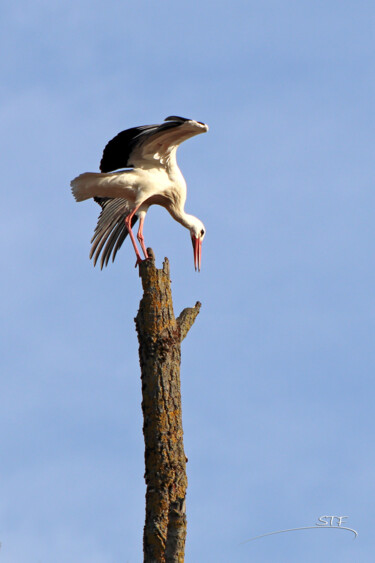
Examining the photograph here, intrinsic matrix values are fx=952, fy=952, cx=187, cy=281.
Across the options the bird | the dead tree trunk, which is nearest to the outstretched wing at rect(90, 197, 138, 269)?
the bird

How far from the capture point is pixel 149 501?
21.1ft

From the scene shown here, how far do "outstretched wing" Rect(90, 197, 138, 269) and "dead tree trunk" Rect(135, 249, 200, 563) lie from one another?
498cm

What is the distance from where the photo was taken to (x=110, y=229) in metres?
12.2

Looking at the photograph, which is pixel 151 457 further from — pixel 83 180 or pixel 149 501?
pixel 83 180

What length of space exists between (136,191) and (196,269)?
1.53 meters

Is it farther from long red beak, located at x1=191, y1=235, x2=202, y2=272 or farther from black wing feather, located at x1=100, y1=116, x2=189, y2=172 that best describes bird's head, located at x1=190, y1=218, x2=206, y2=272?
black wing feather, located at x1=100, y1=116, x2=189, y2=172

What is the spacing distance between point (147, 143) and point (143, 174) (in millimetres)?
449

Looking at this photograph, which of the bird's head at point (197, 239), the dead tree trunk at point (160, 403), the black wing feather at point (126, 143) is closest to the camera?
the dead tree trunk at point (160, 403)

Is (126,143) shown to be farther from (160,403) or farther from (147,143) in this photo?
(160,403)

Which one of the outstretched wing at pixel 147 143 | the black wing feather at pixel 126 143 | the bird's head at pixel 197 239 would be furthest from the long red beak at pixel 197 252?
the black wing feather at pixel 126 143

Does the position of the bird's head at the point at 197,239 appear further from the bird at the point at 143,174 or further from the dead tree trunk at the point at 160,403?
the dead tree trunk at the point at 160,403

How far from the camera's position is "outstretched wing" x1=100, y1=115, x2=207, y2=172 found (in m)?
10.2

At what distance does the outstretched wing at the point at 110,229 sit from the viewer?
39.7 ft

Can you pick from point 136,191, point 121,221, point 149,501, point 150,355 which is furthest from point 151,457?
point 121,221
